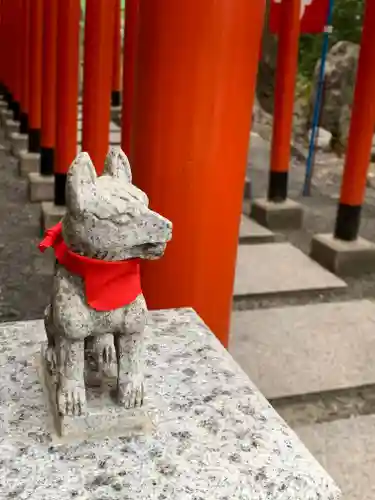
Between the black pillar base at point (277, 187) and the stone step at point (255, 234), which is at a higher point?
the black pillar base at point (277, 187)

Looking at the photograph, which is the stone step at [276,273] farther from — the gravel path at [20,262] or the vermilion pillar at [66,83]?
the vermilion pillar at [66,83]

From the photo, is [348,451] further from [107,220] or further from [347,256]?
[347,256]

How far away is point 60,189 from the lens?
3191 mm

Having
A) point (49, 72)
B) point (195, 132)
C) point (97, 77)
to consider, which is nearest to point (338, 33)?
point (49, 72)

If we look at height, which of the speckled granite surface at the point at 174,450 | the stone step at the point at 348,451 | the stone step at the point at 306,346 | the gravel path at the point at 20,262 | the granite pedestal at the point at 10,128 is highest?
the speckled granite surface at the point at 174,450

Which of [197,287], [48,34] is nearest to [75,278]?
[197,287]

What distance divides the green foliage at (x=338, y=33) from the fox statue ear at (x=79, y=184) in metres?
5.08

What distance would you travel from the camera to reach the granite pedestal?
18.2ft

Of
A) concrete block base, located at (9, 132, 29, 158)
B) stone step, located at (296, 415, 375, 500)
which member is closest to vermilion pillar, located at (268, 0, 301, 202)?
stone step, located at (296, 415, 375, 500)

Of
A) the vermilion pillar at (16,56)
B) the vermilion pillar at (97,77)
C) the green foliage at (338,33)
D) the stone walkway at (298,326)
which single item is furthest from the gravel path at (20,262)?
the green foliage at (338,33)

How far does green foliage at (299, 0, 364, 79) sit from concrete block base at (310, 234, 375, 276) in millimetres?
3240

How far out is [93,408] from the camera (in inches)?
42.7

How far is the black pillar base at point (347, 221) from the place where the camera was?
288cm

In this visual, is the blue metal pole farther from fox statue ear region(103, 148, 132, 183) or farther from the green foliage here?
fox statue ear region(103, 148, 132, 183)
